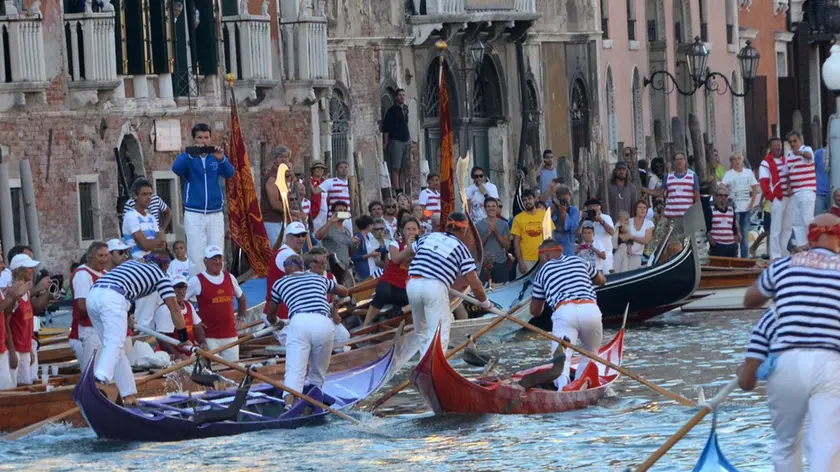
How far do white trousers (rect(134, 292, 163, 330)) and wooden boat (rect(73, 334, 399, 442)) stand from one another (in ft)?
3.23

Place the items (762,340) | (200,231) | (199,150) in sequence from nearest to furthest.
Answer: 1. (762,340)
2. (199,150)
3. (200,231)

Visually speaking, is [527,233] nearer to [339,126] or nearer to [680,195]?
[680,195]

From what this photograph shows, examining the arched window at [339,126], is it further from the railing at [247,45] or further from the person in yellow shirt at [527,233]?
the person in yellow shirt at [527,233]

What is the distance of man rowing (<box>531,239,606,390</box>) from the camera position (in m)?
13.1

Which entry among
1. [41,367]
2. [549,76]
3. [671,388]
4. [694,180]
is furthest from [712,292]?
[549,76]

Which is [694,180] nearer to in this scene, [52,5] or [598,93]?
[52,5]

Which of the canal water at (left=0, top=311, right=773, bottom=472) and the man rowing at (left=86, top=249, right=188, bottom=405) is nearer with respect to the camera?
the canal water at (left=0, top=311, right=773, bottom=472)

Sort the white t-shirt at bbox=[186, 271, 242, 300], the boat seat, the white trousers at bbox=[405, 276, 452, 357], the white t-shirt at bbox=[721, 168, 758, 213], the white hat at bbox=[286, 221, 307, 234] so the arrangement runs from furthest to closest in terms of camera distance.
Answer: the white t-shirt at bbox=[721, 168, 758, 213] < the white hat at bbox=[286, 221, 307, 234] < the white t-shirt at bbox=[186, 271, 242, 300] < the white trousers at bbox=[405, 276, 452, 357] < the boat seat

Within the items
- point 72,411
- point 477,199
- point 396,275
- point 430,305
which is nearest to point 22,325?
point 72,411

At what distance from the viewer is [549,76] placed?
30.7 m

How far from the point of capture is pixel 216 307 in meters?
13.7

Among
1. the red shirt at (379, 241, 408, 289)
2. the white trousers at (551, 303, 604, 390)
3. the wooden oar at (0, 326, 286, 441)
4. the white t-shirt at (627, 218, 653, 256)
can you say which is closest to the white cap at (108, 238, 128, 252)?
the wooden oar at (0, 326, 286, 441)

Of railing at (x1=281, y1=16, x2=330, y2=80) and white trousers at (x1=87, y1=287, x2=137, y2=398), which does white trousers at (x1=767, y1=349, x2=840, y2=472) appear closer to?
white trousers at (x1=87, y1=287, x2=137, y2=398)

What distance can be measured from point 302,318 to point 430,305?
136 centimetres
